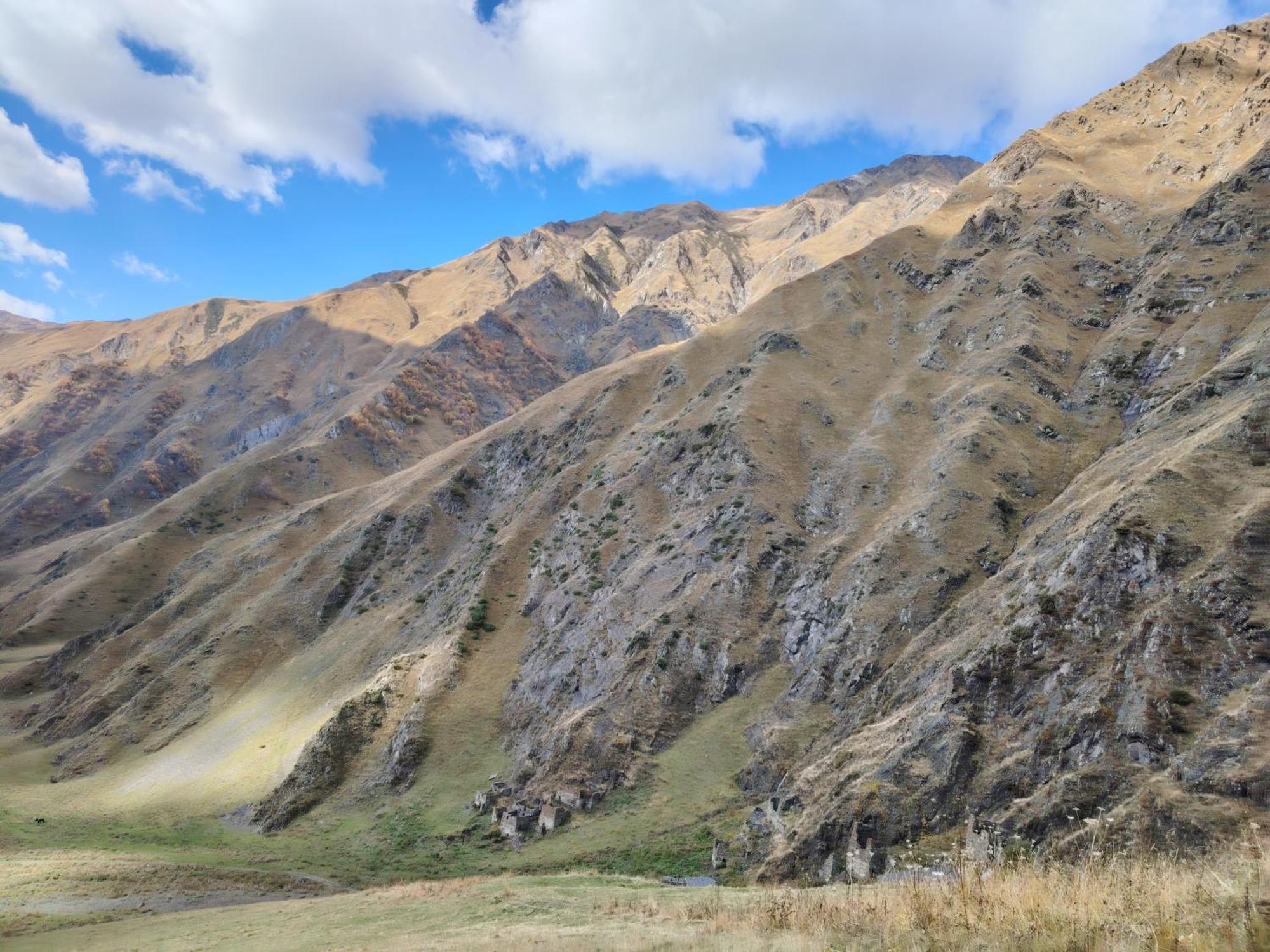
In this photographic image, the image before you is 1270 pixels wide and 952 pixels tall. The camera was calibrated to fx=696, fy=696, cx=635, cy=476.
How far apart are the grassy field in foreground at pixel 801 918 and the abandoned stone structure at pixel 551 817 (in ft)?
53.7

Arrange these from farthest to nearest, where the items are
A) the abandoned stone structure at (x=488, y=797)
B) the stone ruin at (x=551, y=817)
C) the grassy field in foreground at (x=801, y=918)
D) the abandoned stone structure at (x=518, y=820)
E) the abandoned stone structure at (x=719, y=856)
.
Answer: the abandoned stone structure at (x=488, y=797) → the abandoned stone structure at (x=518, y=820) → the stone ruin at (x=551, y=817) → the abandoned stone structure at (x=719, y=856) → the grassy field in foreground at (x=801, y=918)

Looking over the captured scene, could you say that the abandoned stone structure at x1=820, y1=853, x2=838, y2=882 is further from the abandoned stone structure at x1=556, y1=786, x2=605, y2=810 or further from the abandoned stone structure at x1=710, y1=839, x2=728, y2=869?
the abandoned stone structure at x1=556, y1=786, x2=605, y2=810

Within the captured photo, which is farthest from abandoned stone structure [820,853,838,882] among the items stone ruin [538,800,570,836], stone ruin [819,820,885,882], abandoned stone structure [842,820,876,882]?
stone ruin [538,800,570,836]

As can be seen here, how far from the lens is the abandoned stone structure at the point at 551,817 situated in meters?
46.8

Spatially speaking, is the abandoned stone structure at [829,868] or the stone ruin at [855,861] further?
the abandoned stone structure at [829,868]

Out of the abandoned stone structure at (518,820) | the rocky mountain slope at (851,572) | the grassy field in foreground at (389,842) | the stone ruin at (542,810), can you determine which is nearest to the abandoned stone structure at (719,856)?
the grassy field in foreground at (389,842)

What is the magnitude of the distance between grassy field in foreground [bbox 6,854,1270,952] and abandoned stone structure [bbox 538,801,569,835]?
16.4 meters

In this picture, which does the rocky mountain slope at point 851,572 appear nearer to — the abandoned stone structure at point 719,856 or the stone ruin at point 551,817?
the abandoned stone structure at point 719,856

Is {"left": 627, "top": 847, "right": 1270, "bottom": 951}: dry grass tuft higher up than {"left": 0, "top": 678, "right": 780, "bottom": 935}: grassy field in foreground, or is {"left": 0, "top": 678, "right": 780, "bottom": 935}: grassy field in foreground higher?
{"left": 627, "top": 847, "right": 1270, "bottom": 951}: dry grass tuft

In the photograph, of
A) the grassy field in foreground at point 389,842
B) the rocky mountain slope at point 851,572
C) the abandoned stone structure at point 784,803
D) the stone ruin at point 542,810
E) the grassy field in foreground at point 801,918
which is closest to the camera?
the grassy field in foreground at point 801,918

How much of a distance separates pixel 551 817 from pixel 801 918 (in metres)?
38.3

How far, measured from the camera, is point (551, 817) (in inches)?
1857

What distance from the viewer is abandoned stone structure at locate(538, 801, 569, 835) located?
46.8 metres

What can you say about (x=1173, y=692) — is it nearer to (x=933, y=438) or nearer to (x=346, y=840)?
(x=933, y=438)
